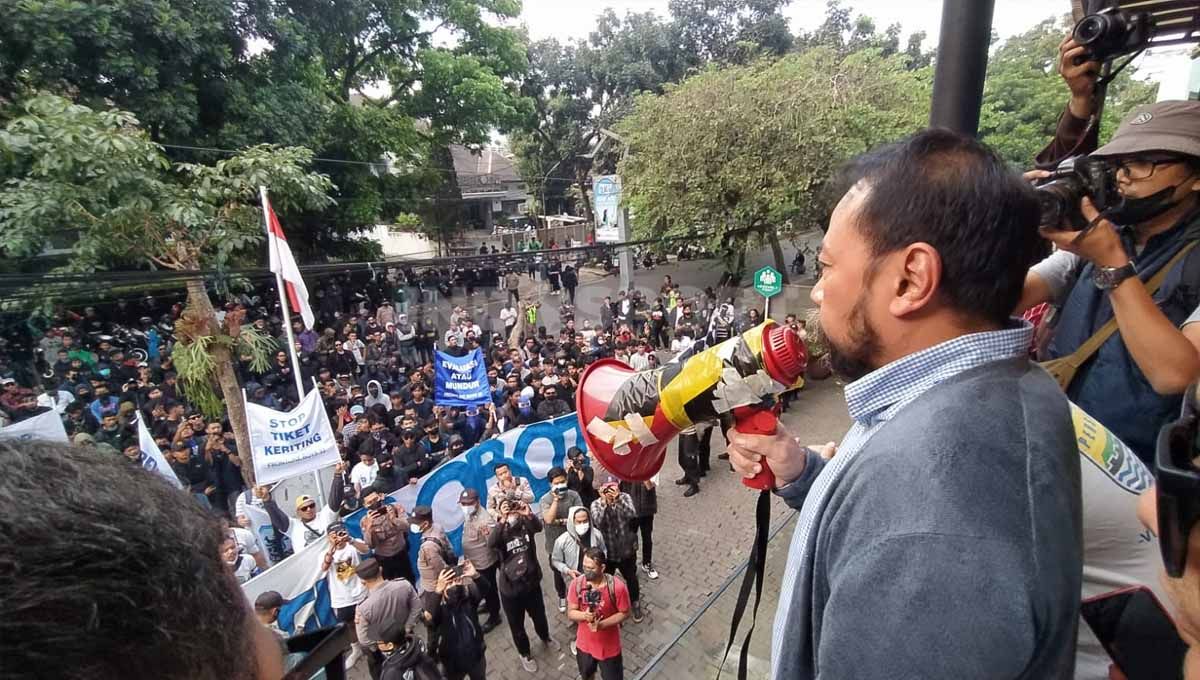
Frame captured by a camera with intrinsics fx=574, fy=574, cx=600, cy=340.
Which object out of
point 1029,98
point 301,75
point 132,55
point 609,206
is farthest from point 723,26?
point 132,55

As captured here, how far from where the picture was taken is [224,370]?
21.3 feet

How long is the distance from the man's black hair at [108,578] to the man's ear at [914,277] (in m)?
1.15

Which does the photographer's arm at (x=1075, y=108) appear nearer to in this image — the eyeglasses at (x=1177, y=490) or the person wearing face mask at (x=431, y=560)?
the eyeglasses at (x=1177, y=490)

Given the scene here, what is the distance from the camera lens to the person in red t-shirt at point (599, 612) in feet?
13.5

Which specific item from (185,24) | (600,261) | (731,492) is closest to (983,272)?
(731,492)

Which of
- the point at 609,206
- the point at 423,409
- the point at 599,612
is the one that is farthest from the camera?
the point at 609,206

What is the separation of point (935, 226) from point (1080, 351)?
1.34 meters

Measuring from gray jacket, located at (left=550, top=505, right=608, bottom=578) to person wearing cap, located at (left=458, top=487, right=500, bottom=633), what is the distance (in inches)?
24.7

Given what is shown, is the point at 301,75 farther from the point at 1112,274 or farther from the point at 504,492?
the point at 1112,274

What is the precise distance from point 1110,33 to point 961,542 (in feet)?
7.74

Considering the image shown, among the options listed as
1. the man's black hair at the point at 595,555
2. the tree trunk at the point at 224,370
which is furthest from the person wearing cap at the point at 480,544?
the tree trunk at the point at 224,370

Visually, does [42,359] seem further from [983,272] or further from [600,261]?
[600,261]

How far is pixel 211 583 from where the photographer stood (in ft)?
2.26

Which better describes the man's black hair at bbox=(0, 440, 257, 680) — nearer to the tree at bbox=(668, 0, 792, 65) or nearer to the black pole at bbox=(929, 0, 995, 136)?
the black pole at bbox=(929, 0, 995, 136)
